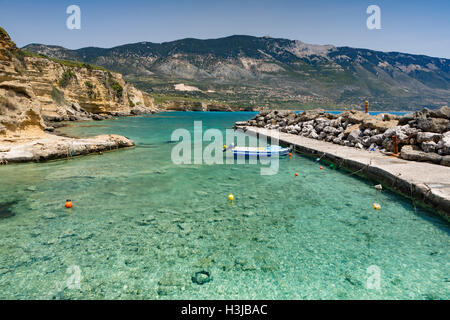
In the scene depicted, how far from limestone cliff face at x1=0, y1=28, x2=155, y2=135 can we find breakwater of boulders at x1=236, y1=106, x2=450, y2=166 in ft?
71.0

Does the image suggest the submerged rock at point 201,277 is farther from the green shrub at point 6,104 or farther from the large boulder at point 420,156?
the green shrub at point 6,104

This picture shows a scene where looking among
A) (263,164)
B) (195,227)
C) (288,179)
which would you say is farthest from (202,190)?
A: (263,164)

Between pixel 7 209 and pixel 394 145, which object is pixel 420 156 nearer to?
pixel 394 145

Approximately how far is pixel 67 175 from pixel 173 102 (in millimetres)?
124691

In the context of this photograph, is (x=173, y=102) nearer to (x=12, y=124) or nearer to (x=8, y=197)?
(x=12, y=124)

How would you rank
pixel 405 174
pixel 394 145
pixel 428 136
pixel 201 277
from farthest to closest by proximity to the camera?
1. pixel 394 145
2. pixel 428 136
3. pixel 405 174
4. pixel 201 277

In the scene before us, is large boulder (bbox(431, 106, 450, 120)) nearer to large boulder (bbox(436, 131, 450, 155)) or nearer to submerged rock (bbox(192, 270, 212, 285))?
large boulder (bbox(436, 131, 450, 155))

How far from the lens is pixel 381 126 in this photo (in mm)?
15828

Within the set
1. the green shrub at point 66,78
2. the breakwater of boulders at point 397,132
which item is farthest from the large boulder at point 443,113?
the green shrub at point 66,78

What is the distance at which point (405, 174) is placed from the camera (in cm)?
920

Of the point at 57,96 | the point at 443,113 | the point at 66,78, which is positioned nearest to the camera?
the point at 443,113

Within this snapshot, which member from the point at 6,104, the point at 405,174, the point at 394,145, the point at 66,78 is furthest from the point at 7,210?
the point at 66,78

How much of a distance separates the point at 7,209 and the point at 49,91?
44068mm
